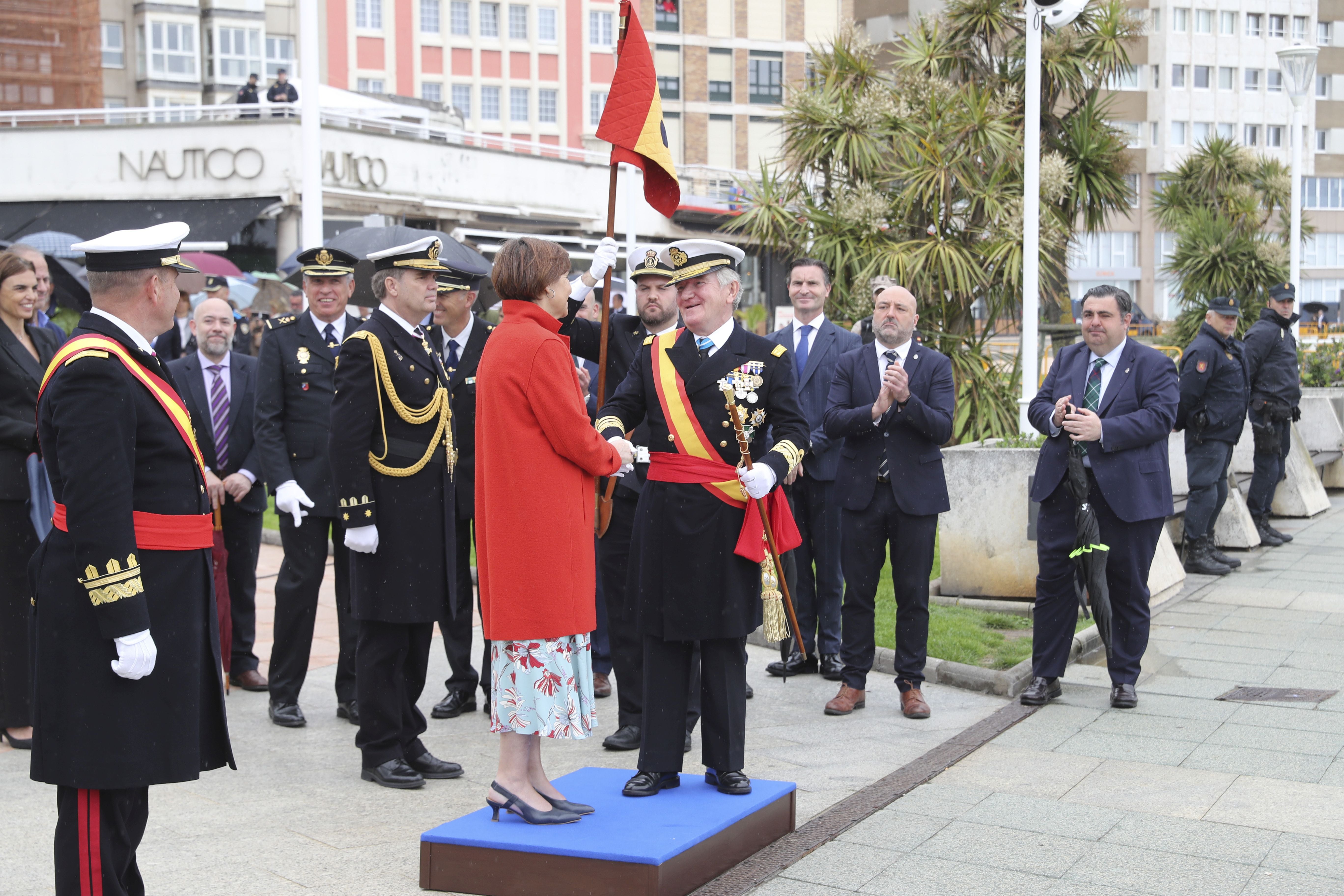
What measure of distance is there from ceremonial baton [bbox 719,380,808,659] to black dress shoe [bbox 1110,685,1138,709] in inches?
95.9

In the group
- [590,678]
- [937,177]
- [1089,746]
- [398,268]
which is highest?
[937,177]

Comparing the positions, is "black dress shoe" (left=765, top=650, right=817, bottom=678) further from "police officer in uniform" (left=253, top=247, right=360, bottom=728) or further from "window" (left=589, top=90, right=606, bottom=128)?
"window" (left=589, top=90, right=606, bottom=128)

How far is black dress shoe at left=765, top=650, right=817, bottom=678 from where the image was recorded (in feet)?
23.8

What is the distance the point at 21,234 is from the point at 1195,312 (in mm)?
25052

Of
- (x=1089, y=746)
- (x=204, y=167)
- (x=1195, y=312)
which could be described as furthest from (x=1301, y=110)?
(x=204, y=167)

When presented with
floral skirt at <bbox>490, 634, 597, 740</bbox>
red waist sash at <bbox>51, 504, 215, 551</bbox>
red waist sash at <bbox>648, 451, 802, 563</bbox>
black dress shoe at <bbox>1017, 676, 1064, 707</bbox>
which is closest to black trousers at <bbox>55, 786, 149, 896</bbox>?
red waist sash at <bbox>51, 504, 215, 551</bbox>

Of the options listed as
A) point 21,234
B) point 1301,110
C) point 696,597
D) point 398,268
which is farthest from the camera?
point 21,234

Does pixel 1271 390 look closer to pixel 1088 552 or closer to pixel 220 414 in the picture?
pixel 1088 552

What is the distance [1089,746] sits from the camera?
19.9 ft

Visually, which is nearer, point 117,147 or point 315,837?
point 315,837

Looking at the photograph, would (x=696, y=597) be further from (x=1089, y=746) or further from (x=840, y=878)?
(x=1089, y=746)

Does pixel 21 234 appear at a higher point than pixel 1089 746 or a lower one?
higher

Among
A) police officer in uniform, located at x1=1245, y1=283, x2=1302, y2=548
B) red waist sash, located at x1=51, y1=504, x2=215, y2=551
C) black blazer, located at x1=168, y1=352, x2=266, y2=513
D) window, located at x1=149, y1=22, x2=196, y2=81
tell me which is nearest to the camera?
red waist sash, located at x1=51, y1=504, x2=215, y2=551

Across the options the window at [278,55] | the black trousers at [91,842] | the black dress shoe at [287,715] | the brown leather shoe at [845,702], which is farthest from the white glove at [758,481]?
the window at [278,55]
